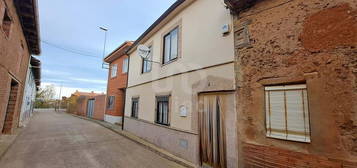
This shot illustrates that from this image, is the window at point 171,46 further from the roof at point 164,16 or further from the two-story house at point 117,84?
the two-story house at point 117,84

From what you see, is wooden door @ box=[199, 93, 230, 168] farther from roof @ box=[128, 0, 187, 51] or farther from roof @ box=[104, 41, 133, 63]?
roof @ box=[104, 41, 133, 63]

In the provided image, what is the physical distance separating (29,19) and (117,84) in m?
7.70

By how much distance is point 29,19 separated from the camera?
7.42m

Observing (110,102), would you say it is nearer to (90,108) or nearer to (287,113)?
(90,108)

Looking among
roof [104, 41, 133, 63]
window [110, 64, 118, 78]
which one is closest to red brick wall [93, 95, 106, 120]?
window [110, 64, 118, 78]

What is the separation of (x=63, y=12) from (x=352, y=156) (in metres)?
12.9

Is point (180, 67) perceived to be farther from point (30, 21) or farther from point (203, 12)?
point (30, 21)

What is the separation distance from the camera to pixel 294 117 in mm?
3096

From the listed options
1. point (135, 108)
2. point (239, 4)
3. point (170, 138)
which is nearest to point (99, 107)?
point (135, 108)

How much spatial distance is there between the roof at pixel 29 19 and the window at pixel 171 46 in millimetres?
5434

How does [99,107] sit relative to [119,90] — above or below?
below

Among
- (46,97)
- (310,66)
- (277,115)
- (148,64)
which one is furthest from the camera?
(46,97)

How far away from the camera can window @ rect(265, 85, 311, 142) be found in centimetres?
298

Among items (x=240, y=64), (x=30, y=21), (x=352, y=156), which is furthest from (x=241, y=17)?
(x=30, y=21)
